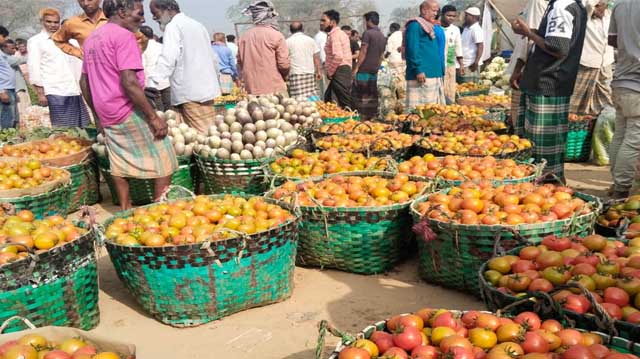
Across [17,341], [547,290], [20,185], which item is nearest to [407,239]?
[547,290]

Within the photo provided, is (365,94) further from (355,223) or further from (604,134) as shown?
(355,223)

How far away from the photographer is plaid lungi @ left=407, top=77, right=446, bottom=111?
28.6ft

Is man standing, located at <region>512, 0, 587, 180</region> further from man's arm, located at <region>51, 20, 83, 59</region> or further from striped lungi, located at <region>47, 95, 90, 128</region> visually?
striped lungi, located at <region>47, 95, 90, 128</region>

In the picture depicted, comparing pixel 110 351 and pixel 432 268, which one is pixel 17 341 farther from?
pixel 432 268

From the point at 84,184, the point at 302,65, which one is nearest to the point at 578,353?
the point at 84,184

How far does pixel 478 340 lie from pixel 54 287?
7.99 feet

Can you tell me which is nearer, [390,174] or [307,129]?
Result: [390,174]

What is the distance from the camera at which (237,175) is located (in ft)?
19.0

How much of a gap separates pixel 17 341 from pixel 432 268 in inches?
103

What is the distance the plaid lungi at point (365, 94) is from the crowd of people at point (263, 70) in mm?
456

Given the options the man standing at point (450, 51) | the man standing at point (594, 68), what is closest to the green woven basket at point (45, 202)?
the man standing at point (594, 68)

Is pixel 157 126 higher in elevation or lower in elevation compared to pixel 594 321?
higher

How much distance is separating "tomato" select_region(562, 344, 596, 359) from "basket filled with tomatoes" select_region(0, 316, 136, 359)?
5.76 feet

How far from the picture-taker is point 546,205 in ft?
12.4
